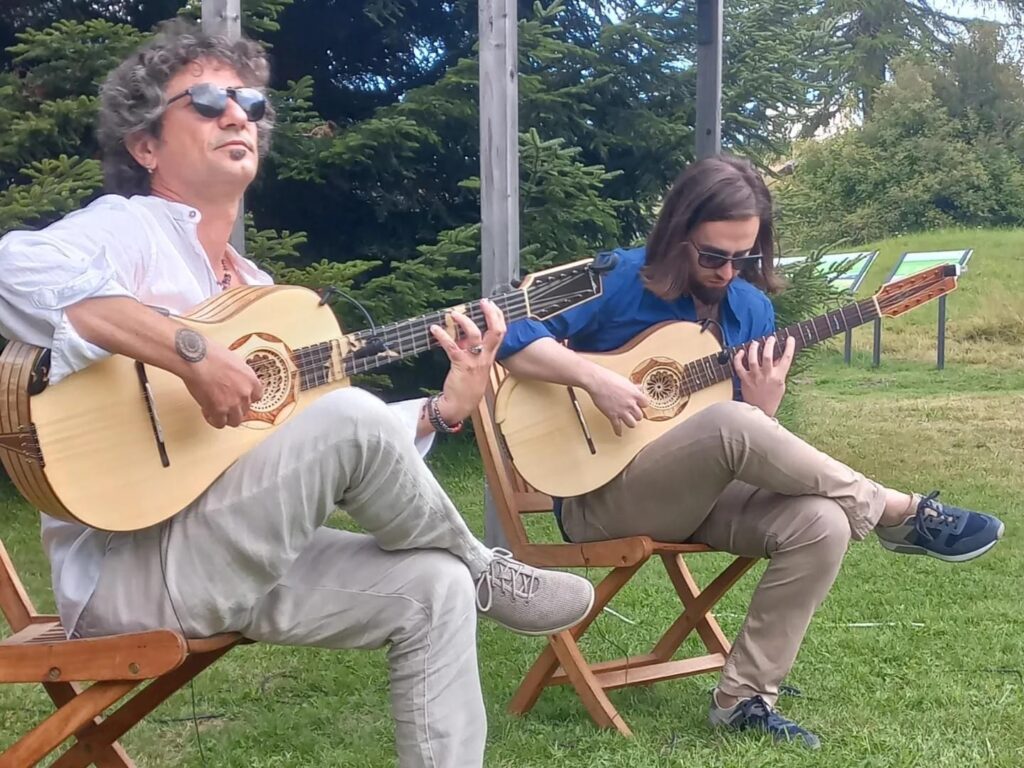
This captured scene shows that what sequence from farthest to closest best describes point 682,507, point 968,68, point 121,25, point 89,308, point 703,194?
1. point 968,68
2. point 121,25
3. point 703,194
4. point 682,507
5. point 89,308

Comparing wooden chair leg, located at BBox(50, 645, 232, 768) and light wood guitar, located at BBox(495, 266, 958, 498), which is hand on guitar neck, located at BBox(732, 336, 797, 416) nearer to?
light wood guitar, located at BBox(495, 266, 958, 498)

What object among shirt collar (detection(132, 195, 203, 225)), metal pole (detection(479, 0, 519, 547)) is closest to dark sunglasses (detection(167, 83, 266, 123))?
shirt collar (detection(132, 195, 203, 225))

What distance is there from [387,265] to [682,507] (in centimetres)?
361

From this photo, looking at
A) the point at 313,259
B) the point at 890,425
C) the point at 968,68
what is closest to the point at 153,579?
the point at 313,259

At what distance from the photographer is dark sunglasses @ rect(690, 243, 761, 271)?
2502 mm

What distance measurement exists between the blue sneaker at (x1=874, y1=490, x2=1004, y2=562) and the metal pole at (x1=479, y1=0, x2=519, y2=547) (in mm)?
1361

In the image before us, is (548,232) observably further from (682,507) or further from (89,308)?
(89,308)

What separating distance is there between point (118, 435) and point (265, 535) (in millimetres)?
269

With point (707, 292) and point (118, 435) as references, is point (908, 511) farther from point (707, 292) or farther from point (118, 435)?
point (118, 435)

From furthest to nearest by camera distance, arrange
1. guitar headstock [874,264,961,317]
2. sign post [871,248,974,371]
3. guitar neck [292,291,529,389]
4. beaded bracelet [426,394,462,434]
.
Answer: sign post [871,248,974,371] → guitar headstock [874,264,961,317] → beaded bracelet [426,394,462,434] → guitar neck [292,291,529,389]

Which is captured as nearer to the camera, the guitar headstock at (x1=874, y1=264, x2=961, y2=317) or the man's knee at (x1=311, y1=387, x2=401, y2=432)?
the man's knee at (x1=311, y1=387, x2=401, y2=432)

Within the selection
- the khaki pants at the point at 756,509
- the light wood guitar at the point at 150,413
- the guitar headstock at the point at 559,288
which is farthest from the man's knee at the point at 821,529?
the light wood guitar at the point at 150,413

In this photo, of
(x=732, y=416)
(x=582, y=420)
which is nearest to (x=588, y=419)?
(x=582, y=420)

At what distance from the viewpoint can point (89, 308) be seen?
153 centimetres
